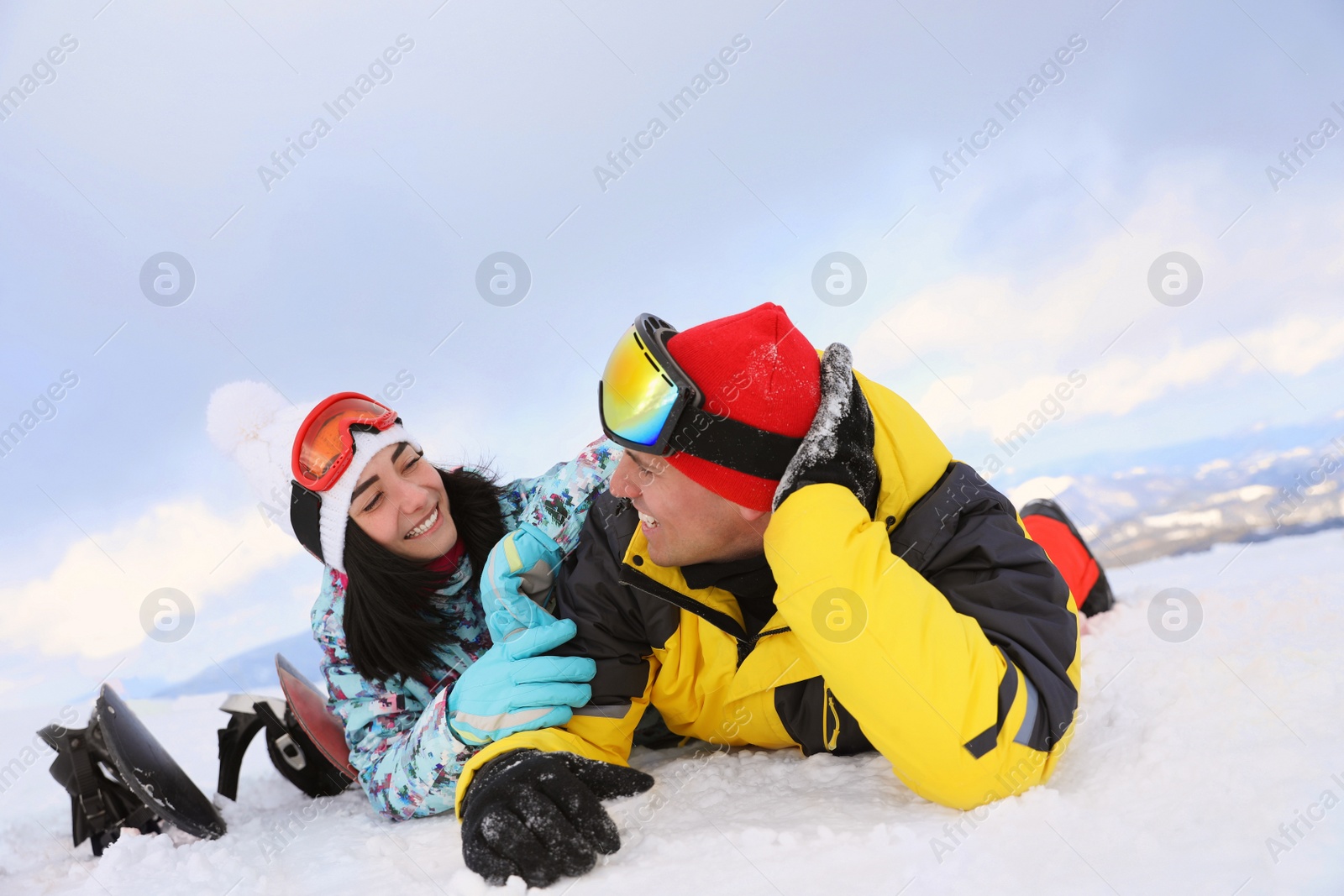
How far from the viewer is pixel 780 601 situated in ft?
4.82

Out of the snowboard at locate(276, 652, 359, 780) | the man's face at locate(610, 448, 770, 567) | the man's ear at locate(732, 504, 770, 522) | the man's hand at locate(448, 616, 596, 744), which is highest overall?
the man's ear at locate(732, 504, 770, 522)

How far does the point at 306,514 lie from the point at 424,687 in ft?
1.94

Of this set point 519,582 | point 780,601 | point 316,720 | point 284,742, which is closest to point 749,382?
point 780,601

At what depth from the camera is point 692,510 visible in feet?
5.60

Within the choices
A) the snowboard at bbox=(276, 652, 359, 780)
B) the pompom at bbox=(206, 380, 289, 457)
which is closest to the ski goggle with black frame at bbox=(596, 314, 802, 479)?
the pompom at bbox=(206, 380, 289, 457)

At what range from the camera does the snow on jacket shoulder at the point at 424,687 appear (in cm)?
188

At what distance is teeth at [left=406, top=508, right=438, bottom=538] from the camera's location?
2.34m

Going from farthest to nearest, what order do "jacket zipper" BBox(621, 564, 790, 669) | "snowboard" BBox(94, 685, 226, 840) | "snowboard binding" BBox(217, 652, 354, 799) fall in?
"snowboard binding" BBox(217, 652, 354, 799), "snowboard" BBox(94, 685, 226, 840), "jacket zipper" BBox(621, 564, 790, 669)

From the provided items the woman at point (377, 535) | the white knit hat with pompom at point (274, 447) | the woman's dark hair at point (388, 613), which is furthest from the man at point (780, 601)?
the white knit hat with pompom at point (274, 447)

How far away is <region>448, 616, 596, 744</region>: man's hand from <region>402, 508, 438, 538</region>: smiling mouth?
0.60 metres

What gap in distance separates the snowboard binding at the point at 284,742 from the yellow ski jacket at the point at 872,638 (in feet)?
3.97

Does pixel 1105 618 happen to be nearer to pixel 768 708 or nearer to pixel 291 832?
pixel 768 708

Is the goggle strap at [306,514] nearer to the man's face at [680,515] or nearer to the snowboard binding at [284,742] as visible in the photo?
the snowboard binding at [284,742]

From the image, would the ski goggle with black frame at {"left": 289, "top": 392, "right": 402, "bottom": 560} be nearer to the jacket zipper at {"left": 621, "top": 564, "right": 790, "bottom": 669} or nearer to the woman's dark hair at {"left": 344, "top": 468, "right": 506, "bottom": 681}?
the woman's dark hair at {"left": 344, "top": 468, "right": 506, "bottom": 681}
